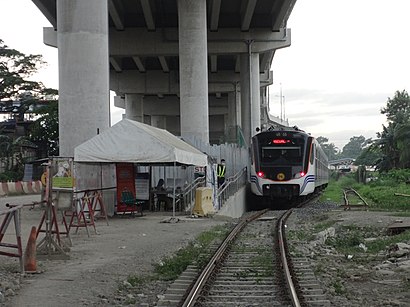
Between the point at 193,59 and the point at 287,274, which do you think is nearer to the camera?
the point at 287,274

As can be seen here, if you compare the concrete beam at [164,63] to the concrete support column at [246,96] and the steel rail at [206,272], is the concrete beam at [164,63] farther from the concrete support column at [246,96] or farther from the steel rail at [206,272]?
the steel rail at [206,272]

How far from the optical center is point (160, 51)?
4606 cm

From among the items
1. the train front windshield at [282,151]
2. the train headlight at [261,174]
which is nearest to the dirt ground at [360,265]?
the train front windshield at [282,151]

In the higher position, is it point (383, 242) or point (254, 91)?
point (254, 91)

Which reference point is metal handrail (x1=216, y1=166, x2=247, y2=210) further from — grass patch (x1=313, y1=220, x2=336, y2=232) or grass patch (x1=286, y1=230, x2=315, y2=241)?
grass patch (x1=286, y1=230, x2=315, y2=241)

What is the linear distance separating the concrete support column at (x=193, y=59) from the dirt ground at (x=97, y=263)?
1777 cm

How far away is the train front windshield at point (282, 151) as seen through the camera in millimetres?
29891

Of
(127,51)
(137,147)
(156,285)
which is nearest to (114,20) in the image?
(127,51)

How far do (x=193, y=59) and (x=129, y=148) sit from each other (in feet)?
59.6

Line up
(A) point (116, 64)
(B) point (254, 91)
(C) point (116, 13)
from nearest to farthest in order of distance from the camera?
(C) point (116, 13)
(B) point (254, 91)
(A) point (116, 64)

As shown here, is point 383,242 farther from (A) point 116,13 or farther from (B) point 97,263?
(A) point 116,13

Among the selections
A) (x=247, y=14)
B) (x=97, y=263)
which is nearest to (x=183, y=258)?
(x=97, y=263)

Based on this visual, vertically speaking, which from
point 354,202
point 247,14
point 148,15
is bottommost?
point 354,202

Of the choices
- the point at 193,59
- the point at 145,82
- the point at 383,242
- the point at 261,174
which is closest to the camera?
the point at 383,242
